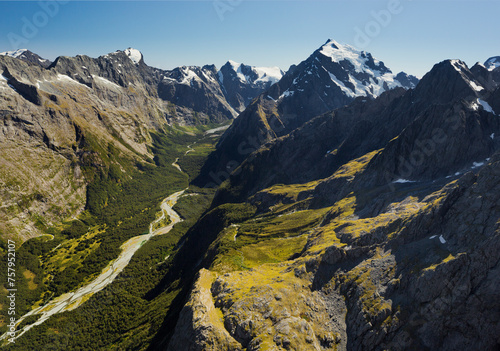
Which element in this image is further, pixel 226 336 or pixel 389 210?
pixel 389 210

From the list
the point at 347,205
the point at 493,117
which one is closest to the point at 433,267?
the point at 347,205

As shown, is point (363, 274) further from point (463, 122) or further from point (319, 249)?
point (463, 122)

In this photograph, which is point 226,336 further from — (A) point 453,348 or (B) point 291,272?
(A) point 453,348

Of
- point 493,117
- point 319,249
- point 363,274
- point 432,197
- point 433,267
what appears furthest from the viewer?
point 493,117

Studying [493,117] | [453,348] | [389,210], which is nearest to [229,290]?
[453,348]

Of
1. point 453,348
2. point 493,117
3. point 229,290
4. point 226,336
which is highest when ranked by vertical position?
point 493,117

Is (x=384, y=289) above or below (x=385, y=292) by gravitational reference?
above

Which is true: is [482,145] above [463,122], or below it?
below

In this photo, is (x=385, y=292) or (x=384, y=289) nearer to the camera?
(x=385, y=292)

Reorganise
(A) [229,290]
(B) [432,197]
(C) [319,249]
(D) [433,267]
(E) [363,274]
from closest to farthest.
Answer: (D) [433,267] → (E) [363,274] → (A) [229,290] → (C) [319,249] → (B) [432,197]
